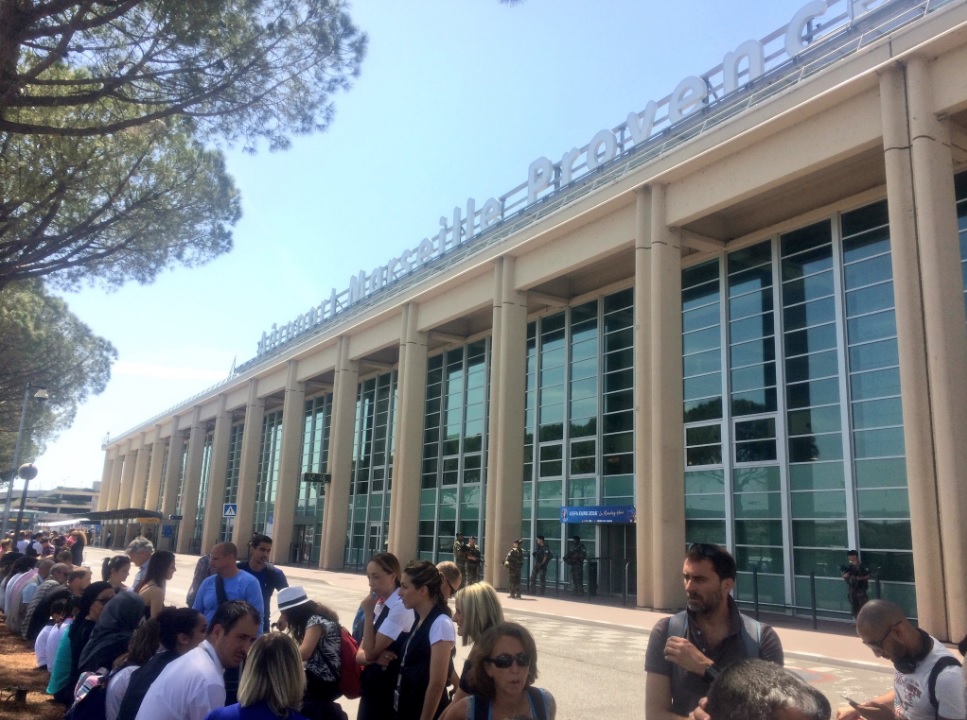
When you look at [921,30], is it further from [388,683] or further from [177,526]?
[177,526]

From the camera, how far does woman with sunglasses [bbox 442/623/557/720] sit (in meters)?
3.35

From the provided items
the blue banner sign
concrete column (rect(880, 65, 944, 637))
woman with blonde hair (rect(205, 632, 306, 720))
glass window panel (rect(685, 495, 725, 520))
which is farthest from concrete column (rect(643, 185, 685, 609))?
woman with blonde hair (rect(205, 632, 306, 720))

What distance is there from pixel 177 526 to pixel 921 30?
5206 centimetres

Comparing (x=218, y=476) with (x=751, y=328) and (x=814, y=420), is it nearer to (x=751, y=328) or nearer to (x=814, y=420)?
(x=751, y=328)

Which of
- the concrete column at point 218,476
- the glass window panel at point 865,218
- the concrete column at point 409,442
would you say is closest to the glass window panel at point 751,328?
the glass window panel at point 865,218

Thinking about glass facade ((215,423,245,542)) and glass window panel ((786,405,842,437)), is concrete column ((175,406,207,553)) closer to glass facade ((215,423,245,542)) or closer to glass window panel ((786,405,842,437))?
glass facade ((215,423,245,542))

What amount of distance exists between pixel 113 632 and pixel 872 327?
53.9 ft

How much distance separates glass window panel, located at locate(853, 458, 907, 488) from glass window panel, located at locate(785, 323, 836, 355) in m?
2.81

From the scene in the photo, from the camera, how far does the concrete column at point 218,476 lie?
46.5 m

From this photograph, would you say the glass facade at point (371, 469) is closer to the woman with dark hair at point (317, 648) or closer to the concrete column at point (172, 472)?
the concrete column at point (172, 472)

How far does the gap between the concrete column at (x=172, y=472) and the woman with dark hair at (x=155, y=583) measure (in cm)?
5216

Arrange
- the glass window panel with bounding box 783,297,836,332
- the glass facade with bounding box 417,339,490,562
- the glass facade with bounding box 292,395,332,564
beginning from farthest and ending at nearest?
the glass facade with bounding box 292,395,332,564
the glass facade with bounding box 417,339,490,562
the glass window panel with bounding box 783,297,836,332

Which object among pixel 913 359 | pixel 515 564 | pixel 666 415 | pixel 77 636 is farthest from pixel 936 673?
pixel 515 564

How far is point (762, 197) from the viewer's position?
18703mm
